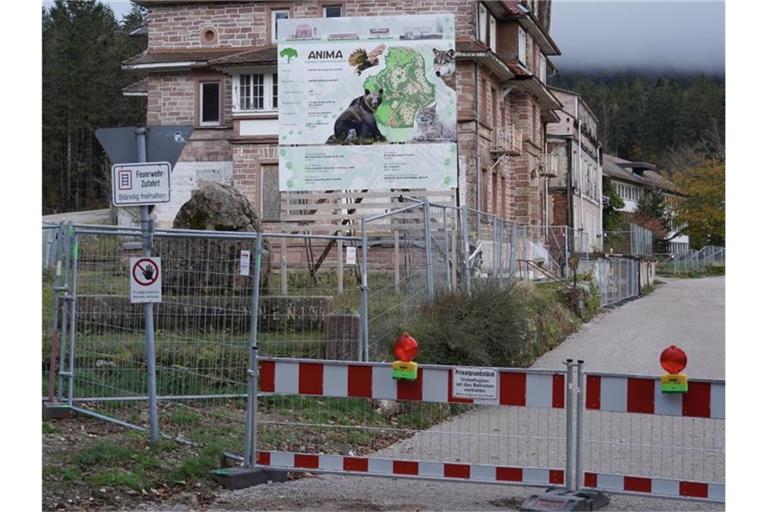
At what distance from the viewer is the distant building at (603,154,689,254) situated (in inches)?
3068

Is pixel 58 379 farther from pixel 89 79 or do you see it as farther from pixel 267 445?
pixel 89 79

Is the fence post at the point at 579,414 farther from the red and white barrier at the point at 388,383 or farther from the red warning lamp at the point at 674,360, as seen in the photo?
the red warning lamp at the point at 674,360

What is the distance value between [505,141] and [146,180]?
28.0 meters

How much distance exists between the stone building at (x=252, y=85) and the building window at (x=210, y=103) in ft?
0.10

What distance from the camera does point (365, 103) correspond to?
87.8 feet

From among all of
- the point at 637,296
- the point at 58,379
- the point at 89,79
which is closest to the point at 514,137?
the point at 637,296

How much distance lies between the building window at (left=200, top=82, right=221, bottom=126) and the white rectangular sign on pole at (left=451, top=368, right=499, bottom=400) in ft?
91.5

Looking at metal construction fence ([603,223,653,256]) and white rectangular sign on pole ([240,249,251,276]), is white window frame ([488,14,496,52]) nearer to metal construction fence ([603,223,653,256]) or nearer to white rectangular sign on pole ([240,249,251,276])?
metal construction fence ([603,223,653,256])

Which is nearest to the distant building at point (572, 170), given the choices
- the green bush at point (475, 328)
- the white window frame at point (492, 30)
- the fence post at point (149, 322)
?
the white window frame at point (492, 30)

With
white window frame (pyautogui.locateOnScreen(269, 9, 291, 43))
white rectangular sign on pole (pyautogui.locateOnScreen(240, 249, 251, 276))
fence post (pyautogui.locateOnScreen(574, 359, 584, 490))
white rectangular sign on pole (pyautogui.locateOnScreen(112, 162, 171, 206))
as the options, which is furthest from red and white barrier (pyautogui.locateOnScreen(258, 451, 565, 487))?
white window frame (pyautogui.locateOnScreen(269, 9, 291, 43))

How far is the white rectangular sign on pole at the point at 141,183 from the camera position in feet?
31.2

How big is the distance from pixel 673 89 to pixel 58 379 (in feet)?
213

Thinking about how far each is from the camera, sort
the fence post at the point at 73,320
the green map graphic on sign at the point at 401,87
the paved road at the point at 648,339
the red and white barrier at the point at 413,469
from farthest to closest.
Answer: the green map graphic on sign at the point at 401,87
the paved road at the point at 648,339
the fence post at the point at 73,320
the red and white barrier at the point at 413,469

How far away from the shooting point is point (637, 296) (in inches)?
1566
